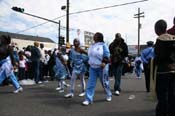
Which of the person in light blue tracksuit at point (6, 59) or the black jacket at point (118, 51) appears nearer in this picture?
the black jacket at point (118, 51)

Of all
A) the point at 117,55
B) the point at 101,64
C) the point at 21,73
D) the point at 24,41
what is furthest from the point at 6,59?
the point at 24,41

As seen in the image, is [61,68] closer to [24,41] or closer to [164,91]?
[164,91]

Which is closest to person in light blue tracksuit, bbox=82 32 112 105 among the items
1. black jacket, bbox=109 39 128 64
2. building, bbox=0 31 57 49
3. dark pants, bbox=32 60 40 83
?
black jacket, bbox=109 39 128 64

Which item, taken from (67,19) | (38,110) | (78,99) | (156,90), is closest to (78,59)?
(78,99)

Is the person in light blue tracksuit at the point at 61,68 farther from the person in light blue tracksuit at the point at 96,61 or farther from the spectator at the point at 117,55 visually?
the person in light blue tracksuit at the point at 96,61

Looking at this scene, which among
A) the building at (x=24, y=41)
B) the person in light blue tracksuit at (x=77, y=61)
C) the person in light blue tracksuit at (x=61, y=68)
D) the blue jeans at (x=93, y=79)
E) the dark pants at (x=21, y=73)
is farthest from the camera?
the building at (x=24, y=41)

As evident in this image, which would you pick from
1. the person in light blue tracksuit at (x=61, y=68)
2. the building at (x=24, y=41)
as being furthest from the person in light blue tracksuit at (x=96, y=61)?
the building at (x=24, y=41)

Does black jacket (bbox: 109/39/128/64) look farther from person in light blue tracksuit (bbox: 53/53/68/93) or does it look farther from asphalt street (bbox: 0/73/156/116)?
person in light blue tracksuit (bbox: 53/53/68/93)

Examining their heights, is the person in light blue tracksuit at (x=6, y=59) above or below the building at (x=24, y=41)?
below

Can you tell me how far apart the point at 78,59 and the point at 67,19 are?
2314 cm

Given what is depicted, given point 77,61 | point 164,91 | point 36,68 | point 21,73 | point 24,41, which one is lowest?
point 21,73

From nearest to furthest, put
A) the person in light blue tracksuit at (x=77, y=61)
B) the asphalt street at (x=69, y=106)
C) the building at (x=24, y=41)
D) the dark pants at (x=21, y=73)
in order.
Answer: the asphalt street at (x=69, y=106) < the person in light blue tracksuit at (x=77, y=61) < the dark pants at (x=21, y=73) < the building at (x=24, y=41)

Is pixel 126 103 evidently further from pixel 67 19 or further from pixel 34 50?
pixel 67 19

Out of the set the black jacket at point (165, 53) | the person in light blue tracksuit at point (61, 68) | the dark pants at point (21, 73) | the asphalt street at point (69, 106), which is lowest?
the asphalt street at point (69, 106)
